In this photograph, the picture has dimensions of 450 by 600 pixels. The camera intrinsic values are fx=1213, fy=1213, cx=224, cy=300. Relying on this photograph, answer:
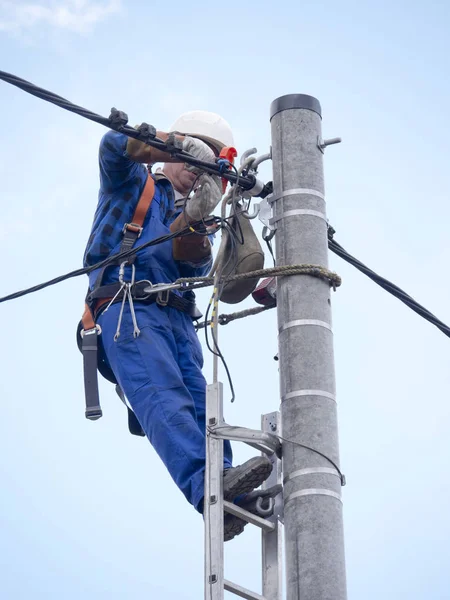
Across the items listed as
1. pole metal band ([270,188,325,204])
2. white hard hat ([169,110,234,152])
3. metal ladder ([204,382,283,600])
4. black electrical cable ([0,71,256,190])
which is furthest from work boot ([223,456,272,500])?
white hard hat ([169,110,234,152])

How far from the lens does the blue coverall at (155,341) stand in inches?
257

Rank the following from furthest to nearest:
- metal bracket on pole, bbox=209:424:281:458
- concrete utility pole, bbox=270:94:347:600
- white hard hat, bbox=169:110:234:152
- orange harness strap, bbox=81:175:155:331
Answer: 1. white hard hat, bbox=169:110:234:152
2. orange harness strap, bbox=81:175:155:331
3. metal bracket on pole, bbox=209:424:281:458
4. concrete utility pole, bbox=270:94:347:600

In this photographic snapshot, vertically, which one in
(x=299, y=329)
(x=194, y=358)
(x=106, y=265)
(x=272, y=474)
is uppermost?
(x=106, y=265)

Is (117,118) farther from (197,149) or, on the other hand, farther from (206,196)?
(206,196)

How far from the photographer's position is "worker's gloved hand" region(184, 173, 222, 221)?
714 cm

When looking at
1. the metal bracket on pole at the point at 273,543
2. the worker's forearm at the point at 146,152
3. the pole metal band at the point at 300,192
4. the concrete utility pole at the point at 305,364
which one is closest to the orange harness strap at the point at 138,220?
the worker's forearm at the point at 146,152

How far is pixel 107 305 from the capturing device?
24.2 ft

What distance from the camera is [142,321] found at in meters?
7.18

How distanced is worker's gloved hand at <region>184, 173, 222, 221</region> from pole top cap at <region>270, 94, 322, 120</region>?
0.78 m

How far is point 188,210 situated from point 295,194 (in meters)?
1.22

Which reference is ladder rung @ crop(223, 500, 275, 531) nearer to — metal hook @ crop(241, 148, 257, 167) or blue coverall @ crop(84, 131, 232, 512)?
blue coverall @ crop(84, 131, 232, 512)

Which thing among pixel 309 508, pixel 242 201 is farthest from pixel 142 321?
pixel 309 508

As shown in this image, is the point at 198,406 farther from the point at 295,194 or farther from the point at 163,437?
the point at 295,194

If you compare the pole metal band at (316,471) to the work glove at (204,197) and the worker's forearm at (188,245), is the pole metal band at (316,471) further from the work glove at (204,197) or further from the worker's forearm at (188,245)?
the worker's forearm at (188,245)
